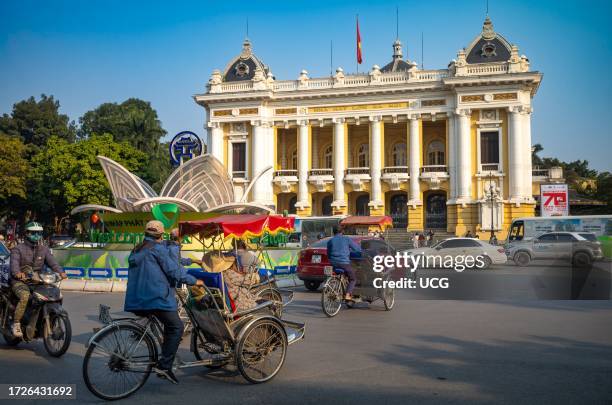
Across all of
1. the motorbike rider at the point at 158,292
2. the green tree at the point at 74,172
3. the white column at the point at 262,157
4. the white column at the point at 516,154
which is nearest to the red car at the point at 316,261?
the motorbike rider at the point at 158,292

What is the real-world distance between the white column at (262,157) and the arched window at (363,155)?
7973 millimetres

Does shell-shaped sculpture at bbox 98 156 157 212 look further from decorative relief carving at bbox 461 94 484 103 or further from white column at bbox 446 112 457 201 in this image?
decorative relief carving at bbox 461 94 484 103

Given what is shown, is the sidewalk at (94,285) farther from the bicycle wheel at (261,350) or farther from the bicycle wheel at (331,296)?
the bicycle wheel at (261,350)

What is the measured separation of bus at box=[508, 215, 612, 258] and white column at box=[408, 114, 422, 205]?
15.1 metres

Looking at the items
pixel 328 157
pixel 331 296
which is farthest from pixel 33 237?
pixel 328 157

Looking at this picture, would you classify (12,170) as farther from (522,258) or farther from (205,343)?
(205,343)

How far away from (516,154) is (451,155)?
464 cm

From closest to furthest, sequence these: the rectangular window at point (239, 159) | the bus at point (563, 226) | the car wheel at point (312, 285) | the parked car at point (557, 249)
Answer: the car wheel at point (312, 285) < the parked car at point (557, 249) < the bus at point (563, 226) < the rectangular window at point (239, 159)

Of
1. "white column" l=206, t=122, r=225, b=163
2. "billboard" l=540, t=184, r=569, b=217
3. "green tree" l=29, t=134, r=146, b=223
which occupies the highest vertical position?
"white column" l=206, t=122, r=225, b=163

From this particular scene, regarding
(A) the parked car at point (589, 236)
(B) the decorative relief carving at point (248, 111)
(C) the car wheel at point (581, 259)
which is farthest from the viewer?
(B) the decorative relief carving at point (248, 111)

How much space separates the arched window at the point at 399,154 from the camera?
47.2 metres

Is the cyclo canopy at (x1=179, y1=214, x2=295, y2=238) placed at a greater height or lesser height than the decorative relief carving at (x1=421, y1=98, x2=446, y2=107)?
lesser

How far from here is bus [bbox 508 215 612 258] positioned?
2459cm

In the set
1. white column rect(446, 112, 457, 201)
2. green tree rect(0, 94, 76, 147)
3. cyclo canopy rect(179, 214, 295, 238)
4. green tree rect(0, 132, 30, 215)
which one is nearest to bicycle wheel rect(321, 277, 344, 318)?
cyclo canopy rect(179, 214, 295, 238)
